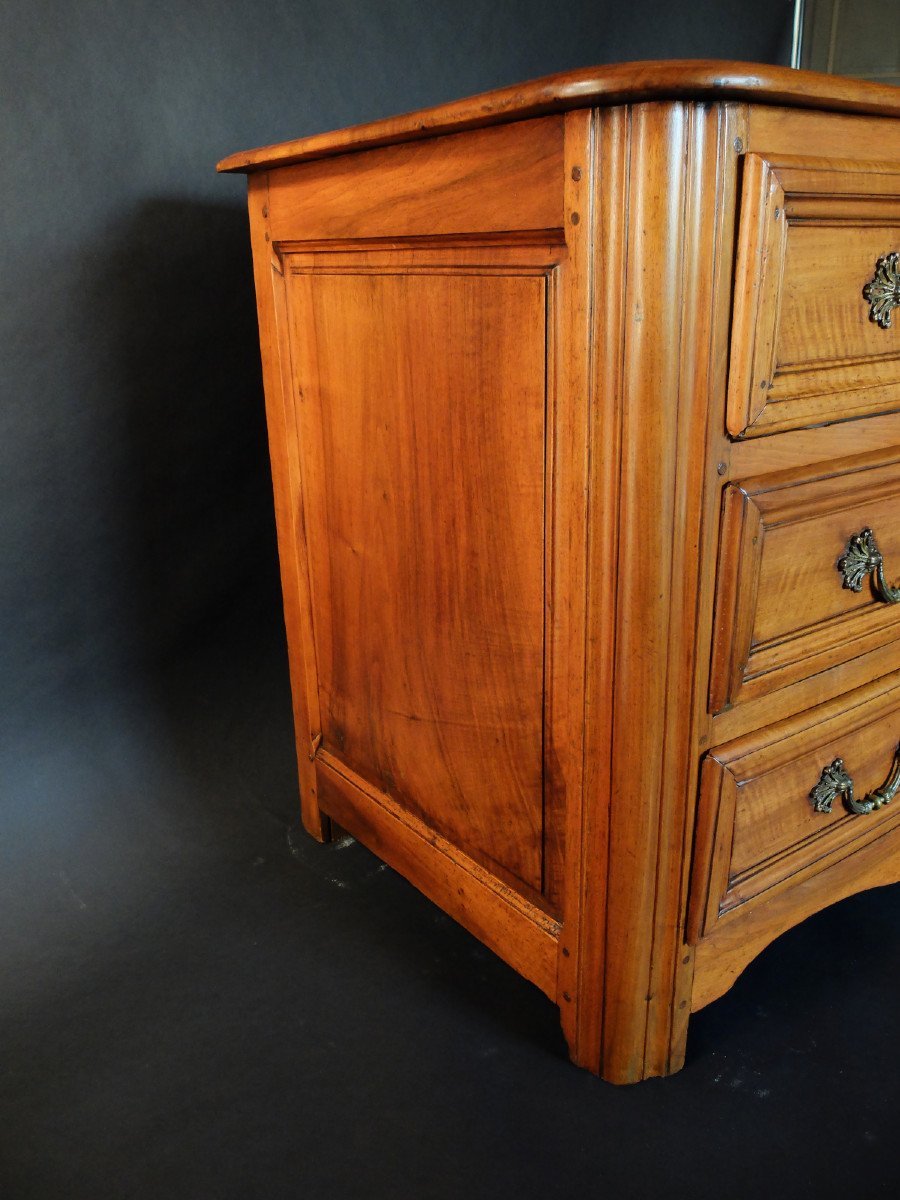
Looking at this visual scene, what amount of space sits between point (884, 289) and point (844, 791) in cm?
59

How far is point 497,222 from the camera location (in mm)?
1099

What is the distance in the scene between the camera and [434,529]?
1327mm

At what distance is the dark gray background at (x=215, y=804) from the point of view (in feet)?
3.98

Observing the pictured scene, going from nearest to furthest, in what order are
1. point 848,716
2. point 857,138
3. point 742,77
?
point 742,77
point 857,138
point 848,716

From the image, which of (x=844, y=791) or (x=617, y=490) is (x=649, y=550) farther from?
(x=844, y=791)

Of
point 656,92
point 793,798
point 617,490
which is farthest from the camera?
point 793,798

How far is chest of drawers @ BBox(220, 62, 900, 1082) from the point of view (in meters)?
0.99

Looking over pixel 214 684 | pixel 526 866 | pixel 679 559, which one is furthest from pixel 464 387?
pixel 214 684

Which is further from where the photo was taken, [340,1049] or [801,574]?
[340,1049]

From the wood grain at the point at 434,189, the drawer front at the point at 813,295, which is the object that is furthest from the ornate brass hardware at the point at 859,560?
the wood grain at the point at 434,189

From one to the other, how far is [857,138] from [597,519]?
17.5 inches

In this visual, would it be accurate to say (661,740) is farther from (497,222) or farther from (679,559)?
(497,222)

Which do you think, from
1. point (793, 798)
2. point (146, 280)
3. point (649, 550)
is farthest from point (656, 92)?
point (146, 280)

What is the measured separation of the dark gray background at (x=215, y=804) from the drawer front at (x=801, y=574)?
489mm
